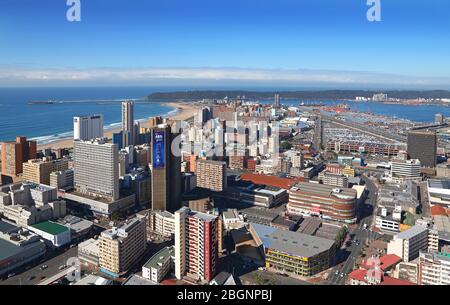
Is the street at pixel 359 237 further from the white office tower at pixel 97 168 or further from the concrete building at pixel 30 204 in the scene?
the concrete building at pixel 30 204

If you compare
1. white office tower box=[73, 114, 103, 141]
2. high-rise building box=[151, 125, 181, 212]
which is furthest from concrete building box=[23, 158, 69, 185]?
high-rise building box=[151, 125, 181, 212]

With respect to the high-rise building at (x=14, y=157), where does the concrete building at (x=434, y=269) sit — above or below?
below

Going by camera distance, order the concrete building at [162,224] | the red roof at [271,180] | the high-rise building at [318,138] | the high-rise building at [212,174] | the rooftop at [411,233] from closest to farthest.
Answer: the rooftop at [411,233]
the concrete building at [162,224]
the high-rise building at [212,174]
the red roof at [271,180]
the high-rise building at [318,138]

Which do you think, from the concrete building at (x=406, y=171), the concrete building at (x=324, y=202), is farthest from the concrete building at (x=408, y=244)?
the concrete building at (x=406, y=171)

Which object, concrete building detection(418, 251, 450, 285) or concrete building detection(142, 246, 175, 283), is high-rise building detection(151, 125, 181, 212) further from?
concrete building detection(418, 251, 450, 285)

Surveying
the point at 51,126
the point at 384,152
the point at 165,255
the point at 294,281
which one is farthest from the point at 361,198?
the point at 51,126

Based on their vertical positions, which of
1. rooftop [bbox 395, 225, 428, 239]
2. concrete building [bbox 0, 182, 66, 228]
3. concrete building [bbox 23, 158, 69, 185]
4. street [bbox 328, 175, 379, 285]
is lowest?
street [bbox 328, 175, 379, 285]
